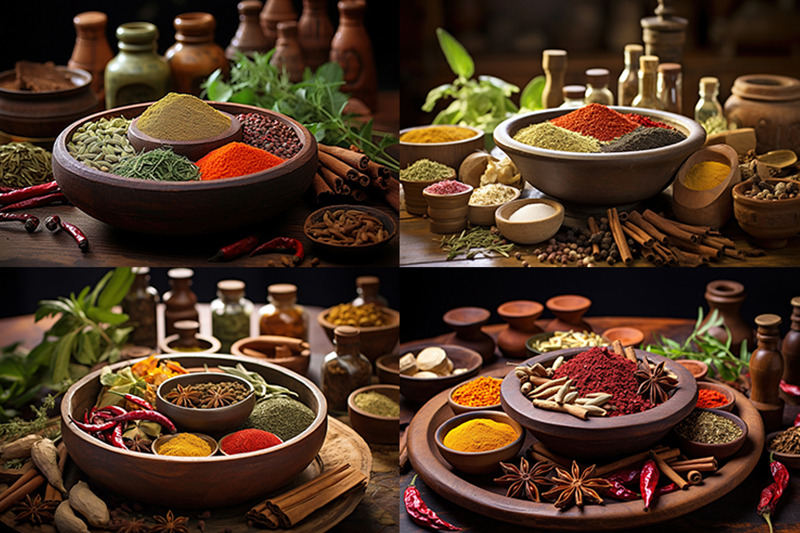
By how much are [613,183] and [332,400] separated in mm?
1184

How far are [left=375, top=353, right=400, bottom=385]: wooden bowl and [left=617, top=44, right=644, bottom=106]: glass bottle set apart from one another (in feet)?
3.49

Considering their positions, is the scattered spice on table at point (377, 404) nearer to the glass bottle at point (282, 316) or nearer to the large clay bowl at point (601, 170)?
the glass bottle at point (282, 316)

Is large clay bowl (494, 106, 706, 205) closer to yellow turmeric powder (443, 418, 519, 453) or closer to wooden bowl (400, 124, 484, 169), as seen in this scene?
wooden bowl (400, 124, 484, 169)

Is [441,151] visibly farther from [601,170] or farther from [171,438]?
[171,438]

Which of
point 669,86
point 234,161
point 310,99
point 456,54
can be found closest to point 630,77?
point 669,86

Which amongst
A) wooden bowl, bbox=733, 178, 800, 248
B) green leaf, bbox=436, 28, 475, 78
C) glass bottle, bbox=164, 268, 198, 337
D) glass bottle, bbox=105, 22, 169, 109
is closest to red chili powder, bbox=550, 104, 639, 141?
wooden bowl, bbox=733, 178, 800, 248

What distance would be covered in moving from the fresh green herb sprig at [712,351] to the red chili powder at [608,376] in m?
0.54

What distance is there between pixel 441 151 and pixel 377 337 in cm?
78

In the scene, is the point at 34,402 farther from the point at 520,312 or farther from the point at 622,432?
the point at 622,432

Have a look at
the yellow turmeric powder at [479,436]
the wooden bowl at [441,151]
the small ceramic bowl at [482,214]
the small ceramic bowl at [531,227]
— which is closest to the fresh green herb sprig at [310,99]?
the wooden bowl at [441,151]

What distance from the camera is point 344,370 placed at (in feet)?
9.04

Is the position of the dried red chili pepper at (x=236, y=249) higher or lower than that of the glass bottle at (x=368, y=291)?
higher

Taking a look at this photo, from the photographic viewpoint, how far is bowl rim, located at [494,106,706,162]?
2.03m

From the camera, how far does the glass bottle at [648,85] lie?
8.27ft
